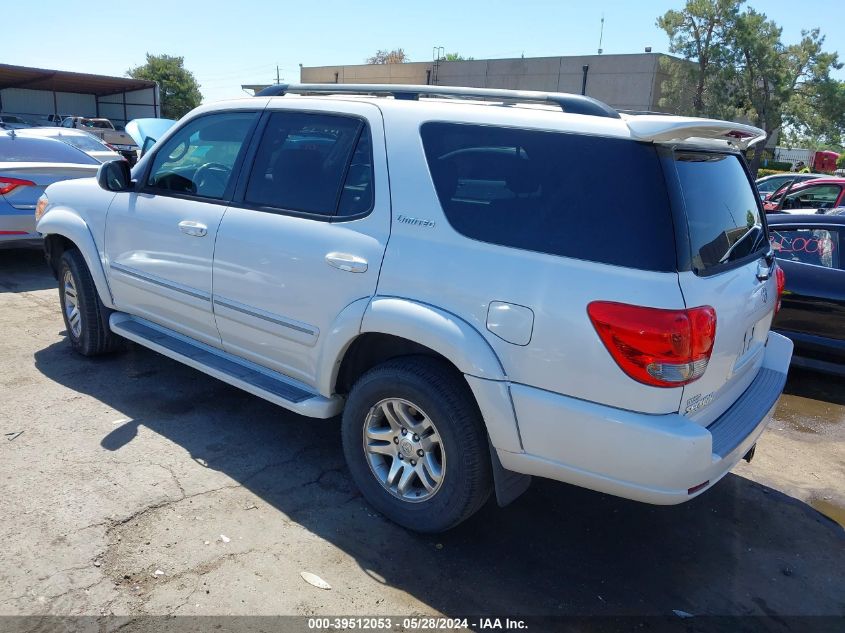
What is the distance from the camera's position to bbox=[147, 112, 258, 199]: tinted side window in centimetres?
405

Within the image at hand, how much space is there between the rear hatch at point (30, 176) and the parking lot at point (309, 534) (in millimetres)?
3975

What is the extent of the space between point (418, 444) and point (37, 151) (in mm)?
7669

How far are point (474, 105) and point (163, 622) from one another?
255 centimetres

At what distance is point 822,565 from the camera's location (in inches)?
131

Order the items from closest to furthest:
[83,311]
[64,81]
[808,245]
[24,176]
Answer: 1. [83,311]
2. [808,245]
3. [24,176]
4. [64,81]

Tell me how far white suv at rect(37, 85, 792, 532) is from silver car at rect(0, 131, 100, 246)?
4.48 meters

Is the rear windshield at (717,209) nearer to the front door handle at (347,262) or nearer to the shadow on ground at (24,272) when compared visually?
the front door handle at (347,262)

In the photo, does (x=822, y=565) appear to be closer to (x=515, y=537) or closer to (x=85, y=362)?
(x=515, y=537)

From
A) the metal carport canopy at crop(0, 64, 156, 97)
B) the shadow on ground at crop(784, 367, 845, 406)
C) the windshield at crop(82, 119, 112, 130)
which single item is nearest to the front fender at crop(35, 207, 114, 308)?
the shadow on ground at crop(784, 367, 845, 406)

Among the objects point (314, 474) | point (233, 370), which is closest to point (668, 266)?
point (314, 474)

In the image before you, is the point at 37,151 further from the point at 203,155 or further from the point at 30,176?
the point at 203,155

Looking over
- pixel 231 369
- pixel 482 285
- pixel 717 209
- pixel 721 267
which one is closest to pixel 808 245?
pixel 717 209

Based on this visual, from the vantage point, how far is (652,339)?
8.21ft

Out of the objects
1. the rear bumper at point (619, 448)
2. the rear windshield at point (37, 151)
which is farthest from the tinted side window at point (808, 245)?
the rear windshield at point (37, 151)
